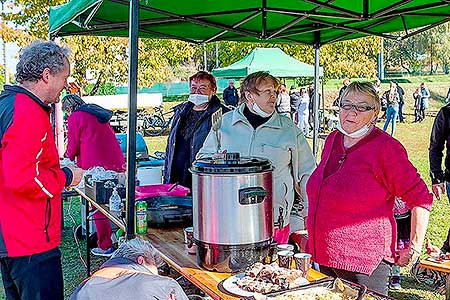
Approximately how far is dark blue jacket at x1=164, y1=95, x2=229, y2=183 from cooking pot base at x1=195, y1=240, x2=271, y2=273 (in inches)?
79.0

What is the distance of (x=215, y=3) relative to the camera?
4090 mm

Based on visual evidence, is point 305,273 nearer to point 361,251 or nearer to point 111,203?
point 361,251

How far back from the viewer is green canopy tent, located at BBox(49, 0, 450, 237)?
13.0ft

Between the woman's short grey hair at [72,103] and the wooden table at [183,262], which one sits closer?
the wooden table at [183,262]

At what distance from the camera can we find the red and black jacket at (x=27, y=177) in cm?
238

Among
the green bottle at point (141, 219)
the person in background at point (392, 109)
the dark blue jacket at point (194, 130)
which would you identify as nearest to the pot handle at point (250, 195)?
the green bottle at point (141, 219)

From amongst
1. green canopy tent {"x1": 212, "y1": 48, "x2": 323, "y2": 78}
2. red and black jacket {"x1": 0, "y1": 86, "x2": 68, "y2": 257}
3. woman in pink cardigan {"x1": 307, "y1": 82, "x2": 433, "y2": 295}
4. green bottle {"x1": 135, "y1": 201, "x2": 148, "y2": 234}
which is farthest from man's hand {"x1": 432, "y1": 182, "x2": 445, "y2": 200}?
green canopy tent {"x1": 212, "y1": 48, "x2": 323, "y2": 78}

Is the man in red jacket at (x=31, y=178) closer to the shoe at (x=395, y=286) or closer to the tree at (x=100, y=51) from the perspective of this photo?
the shoe at (x=395, y=286)

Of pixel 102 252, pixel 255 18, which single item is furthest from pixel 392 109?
pixel 102 252

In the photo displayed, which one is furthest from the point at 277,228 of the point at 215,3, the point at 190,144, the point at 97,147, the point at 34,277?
the point at 97,147

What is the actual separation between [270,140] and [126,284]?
1646 millimetres

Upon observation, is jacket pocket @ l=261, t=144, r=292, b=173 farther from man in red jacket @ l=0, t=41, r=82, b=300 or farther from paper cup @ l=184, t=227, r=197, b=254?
man in red jacket @ l=0, t=41, r=82, b=300

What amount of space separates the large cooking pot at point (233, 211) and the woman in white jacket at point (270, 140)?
0.90 m

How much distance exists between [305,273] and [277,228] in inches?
26.0
